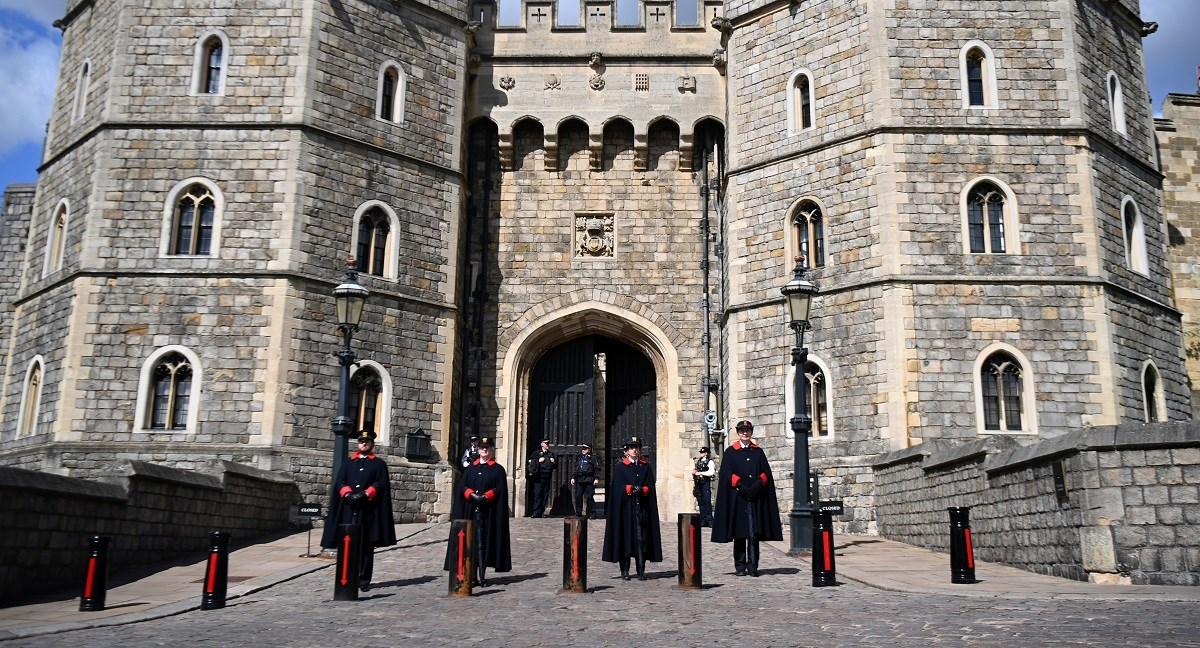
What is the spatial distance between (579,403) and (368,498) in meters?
11.2

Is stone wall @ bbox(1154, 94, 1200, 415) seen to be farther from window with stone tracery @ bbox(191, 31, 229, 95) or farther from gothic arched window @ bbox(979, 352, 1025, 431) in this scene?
window with stone tracery @ bbox(191, 31, 229, 95)

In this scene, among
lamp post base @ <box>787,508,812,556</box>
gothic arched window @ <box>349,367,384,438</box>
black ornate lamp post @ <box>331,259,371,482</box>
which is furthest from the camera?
gothic arched window @ <box>349,367,384,438</box>

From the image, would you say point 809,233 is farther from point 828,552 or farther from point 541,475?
point 828,552

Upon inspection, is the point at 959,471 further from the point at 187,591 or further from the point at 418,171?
the point at 418,171

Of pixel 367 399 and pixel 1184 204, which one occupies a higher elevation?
pixel 1184 204

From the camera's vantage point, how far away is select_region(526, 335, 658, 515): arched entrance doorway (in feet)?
72.6

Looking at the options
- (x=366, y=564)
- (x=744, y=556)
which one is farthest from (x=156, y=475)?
(x=744, y=556)

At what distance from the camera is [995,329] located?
1811 centimetres

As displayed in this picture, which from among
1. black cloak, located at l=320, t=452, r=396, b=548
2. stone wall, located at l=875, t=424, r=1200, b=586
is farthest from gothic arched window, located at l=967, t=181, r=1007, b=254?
black cloak, located at l=320, t=452, r=396, b=548

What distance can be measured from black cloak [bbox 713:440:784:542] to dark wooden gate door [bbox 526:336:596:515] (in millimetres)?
9942

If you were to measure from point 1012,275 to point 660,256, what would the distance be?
6.85m

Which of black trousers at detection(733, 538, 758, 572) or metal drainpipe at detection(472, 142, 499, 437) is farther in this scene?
metal drainpipe at detection(472, 142, 499, 437)

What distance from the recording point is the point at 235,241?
1869cm

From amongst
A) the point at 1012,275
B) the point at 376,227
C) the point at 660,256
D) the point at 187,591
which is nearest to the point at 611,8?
the point at 660,256
